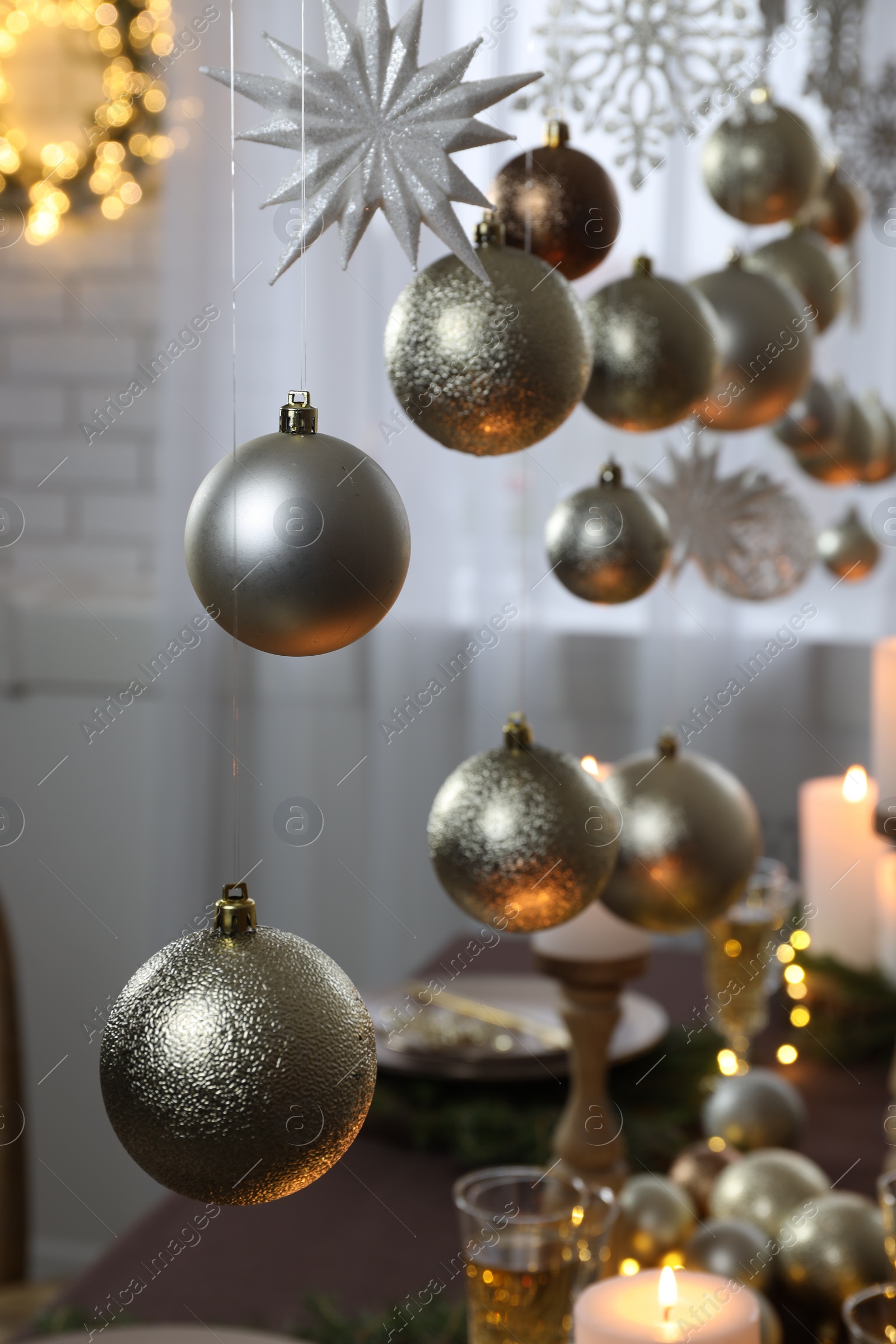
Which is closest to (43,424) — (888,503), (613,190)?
(888,503)

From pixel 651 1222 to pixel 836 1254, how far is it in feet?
0.35

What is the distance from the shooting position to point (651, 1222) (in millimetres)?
813

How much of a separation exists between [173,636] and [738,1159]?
4.65 feet

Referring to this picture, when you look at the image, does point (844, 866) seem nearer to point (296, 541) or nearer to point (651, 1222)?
point (651, 1222)

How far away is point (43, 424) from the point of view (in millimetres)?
2285

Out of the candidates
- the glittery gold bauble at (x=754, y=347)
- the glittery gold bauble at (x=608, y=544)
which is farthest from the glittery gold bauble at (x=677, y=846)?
the glittery gold bauble at (x=754, y=347)

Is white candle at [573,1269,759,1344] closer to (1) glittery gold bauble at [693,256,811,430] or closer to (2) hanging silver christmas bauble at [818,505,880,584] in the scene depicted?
(1) glittery gold bauble at [693,256,811,430]

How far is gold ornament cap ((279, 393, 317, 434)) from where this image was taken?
0.38m

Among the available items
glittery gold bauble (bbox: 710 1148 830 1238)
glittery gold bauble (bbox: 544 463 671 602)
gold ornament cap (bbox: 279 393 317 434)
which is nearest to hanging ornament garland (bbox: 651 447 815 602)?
glittery gold bauble (bbox: 544 463 671 602)

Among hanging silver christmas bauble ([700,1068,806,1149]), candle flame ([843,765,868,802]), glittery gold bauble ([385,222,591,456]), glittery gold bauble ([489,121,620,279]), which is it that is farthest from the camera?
candle flame ([843,765,868,802])

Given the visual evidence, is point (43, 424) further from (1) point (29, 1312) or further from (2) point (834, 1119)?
(2) point (834, 1119)

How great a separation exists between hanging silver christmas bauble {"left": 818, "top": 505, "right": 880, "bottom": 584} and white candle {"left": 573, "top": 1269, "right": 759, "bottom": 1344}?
675 mm

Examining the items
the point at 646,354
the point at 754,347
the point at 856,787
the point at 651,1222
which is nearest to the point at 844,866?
the point at 856,787

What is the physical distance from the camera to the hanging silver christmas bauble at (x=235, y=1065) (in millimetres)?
355
